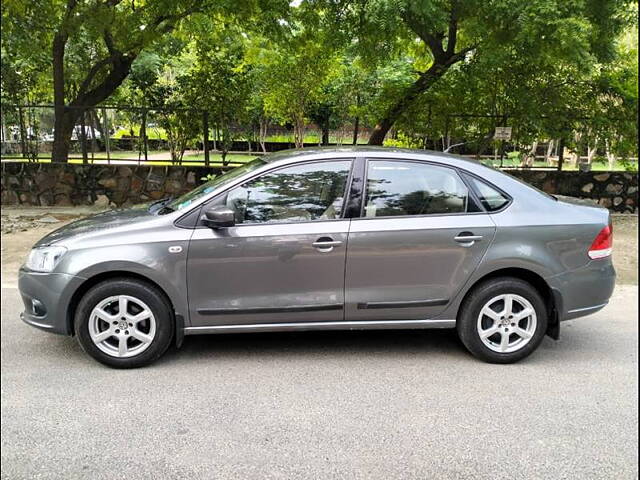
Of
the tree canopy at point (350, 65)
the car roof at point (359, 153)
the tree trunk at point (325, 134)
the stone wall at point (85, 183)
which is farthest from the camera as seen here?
the tree trunk at point (325, 134)

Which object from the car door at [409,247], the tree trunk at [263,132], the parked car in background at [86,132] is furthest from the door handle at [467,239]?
the parked car in background at [86,132]

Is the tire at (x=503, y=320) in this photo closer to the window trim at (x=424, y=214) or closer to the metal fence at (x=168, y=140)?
the window trim at (x=424, y=214)

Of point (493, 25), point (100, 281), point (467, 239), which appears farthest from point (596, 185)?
point (100, 281)

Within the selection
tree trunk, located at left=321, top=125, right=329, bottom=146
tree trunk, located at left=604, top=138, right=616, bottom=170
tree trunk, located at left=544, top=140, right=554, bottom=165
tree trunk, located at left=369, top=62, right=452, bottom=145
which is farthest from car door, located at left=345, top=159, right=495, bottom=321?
tree trunk, located at left=604, top=138, right=616, bottom=170

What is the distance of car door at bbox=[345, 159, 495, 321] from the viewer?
3.96m

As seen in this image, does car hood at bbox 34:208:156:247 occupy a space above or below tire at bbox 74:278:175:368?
above

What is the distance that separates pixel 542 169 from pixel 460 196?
22.9ft

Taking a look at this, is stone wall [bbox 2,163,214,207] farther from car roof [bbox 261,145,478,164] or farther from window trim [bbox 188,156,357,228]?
window trim [bbox 188,156,357,228]

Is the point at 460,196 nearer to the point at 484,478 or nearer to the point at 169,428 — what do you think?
the point at 484,478

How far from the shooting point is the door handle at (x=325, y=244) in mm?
3898

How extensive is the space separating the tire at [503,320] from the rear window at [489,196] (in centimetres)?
56

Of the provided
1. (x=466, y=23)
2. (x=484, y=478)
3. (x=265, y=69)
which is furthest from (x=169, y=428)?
(x=265, y=69)

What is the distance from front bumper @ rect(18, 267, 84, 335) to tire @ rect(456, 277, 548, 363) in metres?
2.87

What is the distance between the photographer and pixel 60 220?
30.2 ft
